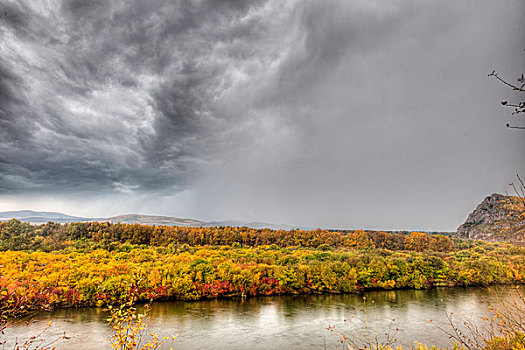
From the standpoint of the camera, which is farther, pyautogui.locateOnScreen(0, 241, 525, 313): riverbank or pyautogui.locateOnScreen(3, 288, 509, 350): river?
pyautogui.locateOnScreen(0, 241, 525, 313): riverbank

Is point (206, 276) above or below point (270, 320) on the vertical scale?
above

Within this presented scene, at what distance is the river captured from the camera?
13.2m

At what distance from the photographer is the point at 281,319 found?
1702 cm

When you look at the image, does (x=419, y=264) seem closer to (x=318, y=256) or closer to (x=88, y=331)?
(x=318, y=256)

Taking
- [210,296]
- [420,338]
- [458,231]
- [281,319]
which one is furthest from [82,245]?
[458,231]

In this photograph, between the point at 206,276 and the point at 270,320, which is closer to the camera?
the point at 270,320

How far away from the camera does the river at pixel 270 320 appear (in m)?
13.2

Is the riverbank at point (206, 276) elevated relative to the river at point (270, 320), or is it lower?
elevated

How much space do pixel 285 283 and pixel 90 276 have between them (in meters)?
15.0

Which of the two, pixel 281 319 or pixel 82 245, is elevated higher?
pixel 82 245

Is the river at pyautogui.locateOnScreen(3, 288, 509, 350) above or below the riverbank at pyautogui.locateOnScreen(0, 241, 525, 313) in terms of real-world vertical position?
below

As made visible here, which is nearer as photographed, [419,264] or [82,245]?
[419,264]

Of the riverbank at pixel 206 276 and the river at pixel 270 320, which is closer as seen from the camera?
the river at pixel 270 320

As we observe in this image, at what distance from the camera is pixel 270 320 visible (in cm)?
1677
